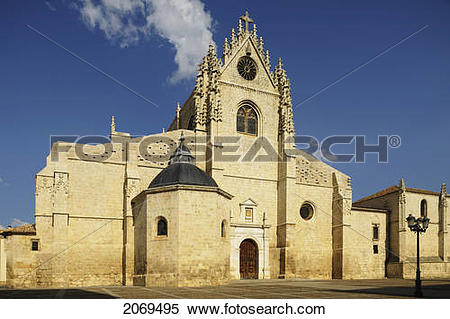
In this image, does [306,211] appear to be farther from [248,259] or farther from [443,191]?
[443,191]

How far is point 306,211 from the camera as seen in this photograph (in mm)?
32844

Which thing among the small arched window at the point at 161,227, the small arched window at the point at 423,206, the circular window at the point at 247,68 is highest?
the circular window at the point at 247,68

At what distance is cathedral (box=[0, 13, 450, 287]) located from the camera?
23188 mm

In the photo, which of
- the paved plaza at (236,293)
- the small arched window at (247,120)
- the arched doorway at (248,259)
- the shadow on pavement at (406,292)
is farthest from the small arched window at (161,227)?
the small arched window at (247,120)

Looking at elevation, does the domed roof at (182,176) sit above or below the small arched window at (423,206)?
above

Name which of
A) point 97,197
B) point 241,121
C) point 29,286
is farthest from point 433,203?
point 29,286

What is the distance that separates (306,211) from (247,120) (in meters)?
8.51

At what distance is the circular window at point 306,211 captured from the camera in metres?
32.6

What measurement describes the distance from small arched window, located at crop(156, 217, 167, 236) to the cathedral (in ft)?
0.23

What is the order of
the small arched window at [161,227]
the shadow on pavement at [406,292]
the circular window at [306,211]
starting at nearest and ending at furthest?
the shadow on pavement at [406,292] → the small arched window at [161,227] → the circular window at [306,211]

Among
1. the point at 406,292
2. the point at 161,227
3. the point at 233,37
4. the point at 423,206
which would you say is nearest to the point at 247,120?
the point at 233,37

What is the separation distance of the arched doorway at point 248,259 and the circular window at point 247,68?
42.6ft

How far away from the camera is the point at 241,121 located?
32.5m
